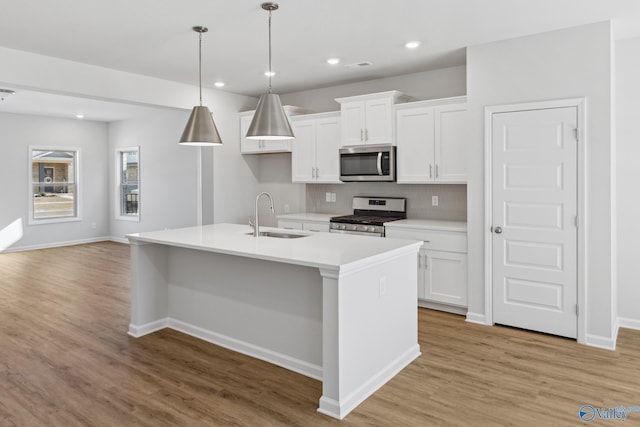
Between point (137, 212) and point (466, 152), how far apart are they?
7077 mm

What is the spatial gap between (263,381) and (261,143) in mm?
3742

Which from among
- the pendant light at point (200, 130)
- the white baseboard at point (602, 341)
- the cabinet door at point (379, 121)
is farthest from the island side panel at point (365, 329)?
the cabinet door at point (379, 121)

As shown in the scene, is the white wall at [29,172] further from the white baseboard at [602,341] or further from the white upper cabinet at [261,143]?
the white baseboard at [602,341]

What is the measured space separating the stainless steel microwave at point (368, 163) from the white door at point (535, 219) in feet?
3.86

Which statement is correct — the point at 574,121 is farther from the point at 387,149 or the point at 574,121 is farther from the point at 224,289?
the point at 224,289

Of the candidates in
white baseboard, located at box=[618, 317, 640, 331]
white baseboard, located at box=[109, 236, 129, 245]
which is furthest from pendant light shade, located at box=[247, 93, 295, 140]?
white baseboard, located at box=[109, 236, 129, 245]

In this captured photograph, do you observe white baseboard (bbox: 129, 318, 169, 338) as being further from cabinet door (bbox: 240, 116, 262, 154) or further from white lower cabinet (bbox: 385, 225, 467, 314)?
cabinet door (bbox: 240, 116, 262, 154)

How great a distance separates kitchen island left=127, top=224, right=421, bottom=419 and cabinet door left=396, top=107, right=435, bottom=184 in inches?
62.2

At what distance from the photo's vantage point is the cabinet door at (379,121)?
4824 millimetres

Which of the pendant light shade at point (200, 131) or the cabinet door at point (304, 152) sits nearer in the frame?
the pendant light shade at point (200, 131)

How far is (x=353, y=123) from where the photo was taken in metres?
5.11

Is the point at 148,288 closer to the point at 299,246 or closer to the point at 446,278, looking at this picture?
the point at 299,246

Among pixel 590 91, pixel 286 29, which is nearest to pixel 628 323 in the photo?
pixel 590 91

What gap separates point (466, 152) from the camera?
Result: 4.38m
